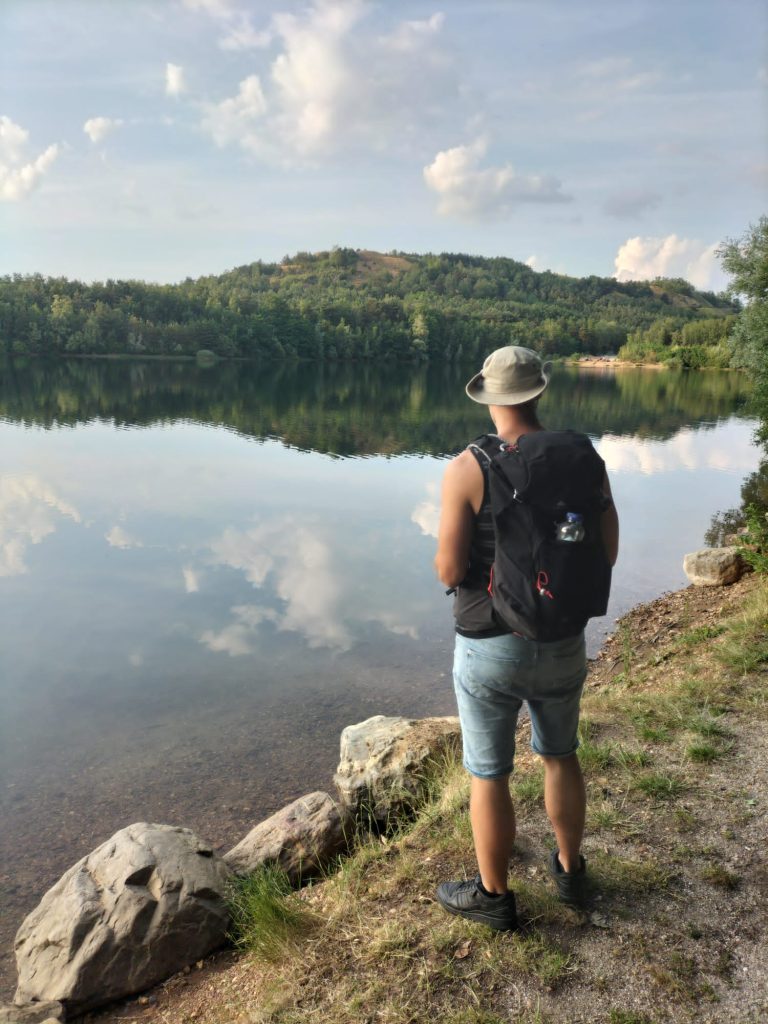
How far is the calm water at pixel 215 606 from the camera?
258 inches

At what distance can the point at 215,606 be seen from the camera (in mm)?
11148

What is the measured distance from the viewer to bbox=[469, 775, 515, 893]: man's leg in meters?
3.03

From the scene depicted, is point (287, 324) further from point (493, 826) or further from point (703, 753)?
point (493, 826)

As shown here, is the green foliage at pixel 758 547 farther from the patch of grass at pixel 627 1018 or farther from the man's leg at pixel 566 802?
the patch of grass at pixel 627 1018

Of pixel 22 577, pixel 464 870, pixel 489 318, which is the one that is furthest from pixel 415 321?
pixel 464 870

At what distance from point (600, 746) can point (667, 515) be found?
588 inches

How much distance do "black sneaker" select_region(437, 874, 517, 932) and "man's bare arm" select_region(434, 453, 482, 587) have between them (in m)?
1.48

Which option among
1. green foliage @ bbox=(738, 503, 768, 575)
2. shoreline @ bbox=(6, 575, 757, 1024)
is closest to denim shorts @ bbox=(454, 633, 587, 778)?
shoreline @ bbox=(6, 575, 757, 1024)

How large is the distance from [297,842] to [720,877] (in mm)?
2539

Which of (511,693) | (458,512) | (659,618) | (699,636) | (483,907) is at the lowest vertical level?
(659,618)

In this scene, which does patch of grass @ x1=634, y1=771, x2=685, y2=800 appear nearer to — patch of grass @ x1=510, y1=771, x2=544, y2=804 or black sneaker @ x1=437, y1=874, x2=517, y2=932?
patch of grass @ x1=510, y1=771, x2=544, y2=804

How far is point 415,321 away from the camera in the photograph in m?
119

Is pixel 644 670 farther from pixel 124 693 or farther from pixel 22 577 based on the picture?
pixel 22 577

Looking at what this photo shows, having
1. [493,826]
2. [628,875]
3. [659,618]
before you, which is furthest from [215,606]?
[493,826]
